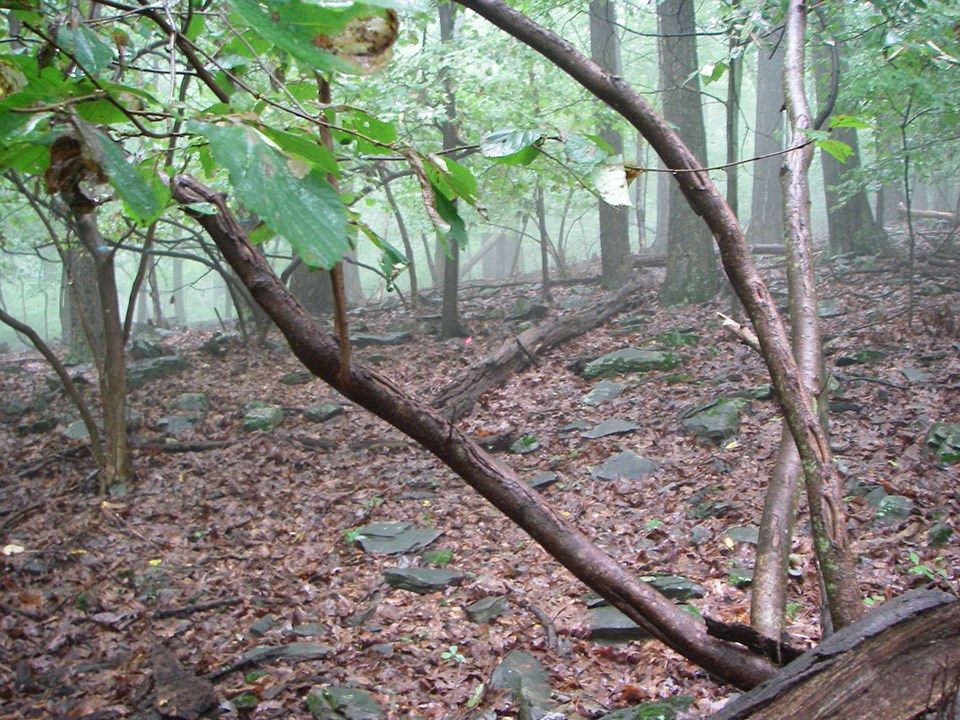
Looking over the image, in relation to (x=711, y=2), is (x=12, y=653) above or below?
below

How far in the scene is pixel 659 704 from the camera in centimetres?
310

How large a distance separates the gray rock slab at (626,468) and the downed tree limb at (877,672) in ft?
15.4

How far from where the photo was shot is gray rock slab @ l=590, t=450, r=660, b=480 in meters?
6.45

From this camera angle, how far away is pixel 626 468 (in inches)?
257

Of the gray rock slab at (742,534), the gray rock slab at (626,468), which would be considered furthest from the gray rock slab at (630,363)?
the gray rock slab at (742,534)

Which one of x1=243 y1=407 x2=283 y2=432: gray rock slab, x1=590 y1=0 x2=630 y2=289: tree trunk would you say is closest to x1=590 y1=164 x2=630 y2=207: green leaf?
x1=243 y1=407 x2=283 y2=432: gray rock slab

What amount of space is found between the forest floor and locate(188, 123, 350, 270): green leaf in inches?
71.9

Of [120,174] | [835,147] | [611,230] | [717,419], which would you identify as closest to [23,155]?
[120,174]

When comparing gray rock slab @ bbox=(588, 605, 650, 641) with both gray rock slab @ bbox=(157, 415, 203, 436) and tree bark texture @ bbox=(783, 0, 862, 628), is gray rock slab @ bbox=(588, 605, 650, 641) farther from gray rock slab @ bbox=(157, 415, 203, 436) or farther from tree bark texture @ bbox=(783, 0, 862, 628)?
gray rock slab @ bbox=(157, 415, 203, 436)

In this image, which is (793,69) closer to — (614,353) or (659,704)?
(659,704)

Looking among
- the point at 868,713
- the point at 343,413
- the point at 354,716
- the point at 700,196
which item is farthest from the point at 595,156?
the point at 343,413

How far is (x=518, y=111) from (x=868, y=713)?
9537 millimetres

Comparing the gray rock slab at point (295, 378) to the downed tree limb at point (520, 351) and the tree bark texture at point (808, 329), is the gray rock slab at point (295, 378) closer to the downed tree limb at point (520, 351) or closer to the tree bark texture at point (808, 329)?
the downed tree limb at point (520, 351)

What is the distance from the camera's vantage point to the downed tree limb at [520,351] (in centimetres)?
832
